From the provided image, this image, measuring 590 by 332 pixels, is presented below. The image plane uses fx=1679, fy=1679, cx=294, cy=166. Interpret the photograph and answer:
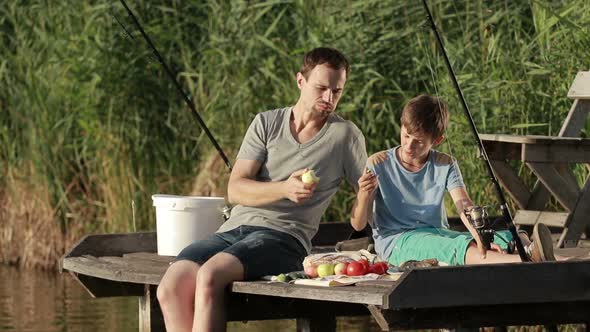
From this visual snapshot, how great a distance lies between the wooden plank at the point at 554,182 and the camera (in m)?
7.40

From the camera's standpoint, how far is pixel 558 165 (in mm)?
7621

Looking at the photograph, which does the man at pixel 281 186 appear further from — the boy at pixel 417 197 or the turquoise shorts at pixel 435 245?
the turquoise shorts at pixel 435 245

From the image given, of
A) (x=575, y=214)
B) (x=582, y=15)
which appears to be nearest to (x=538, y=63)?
(x=582, y=15)

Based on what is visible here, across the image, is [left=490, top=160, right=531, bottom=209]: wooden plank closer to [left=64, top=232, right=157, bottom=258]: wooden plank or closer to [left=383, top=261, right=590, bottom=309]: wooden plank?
[left=64, top=232, right=157, bottom=258]: wooden plank

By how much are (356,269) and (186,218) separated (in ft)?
4.00

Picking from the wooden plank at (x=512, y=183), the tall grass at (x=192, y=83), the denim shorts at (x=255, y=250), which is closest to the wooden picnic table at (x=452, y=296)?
the denim shorts at (x=255, y=250)

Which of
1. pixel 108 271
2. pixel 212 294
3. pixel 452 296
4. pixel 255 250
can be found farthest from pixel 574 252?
pixel 108 271

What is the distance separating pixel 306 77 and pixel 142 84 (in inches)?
186

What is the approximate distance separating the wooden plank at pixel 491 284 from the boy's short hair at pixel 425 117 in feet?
3.06

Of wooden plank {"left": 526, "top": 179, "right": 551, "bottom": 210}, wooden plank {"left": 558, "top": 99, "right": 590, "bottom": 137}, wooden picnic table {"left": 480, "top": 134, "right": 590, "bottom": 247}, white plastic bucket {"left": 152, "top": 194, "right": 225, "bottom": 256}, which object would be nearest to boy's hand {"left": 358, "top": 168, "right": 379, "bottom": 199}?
white plastic bucket {"left": 152, "top": 194, "right": 225, "bottom": 256}

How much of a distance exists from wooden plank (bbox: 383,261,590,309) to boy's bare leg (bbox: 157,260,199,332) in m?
0.93

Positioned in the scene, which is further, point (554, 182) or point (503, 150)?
point (503, 150)

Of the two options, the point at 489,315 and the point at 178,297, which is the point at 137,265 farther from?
the point at 489,315

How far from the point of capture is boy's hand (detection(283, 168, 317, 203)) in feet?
19.1
